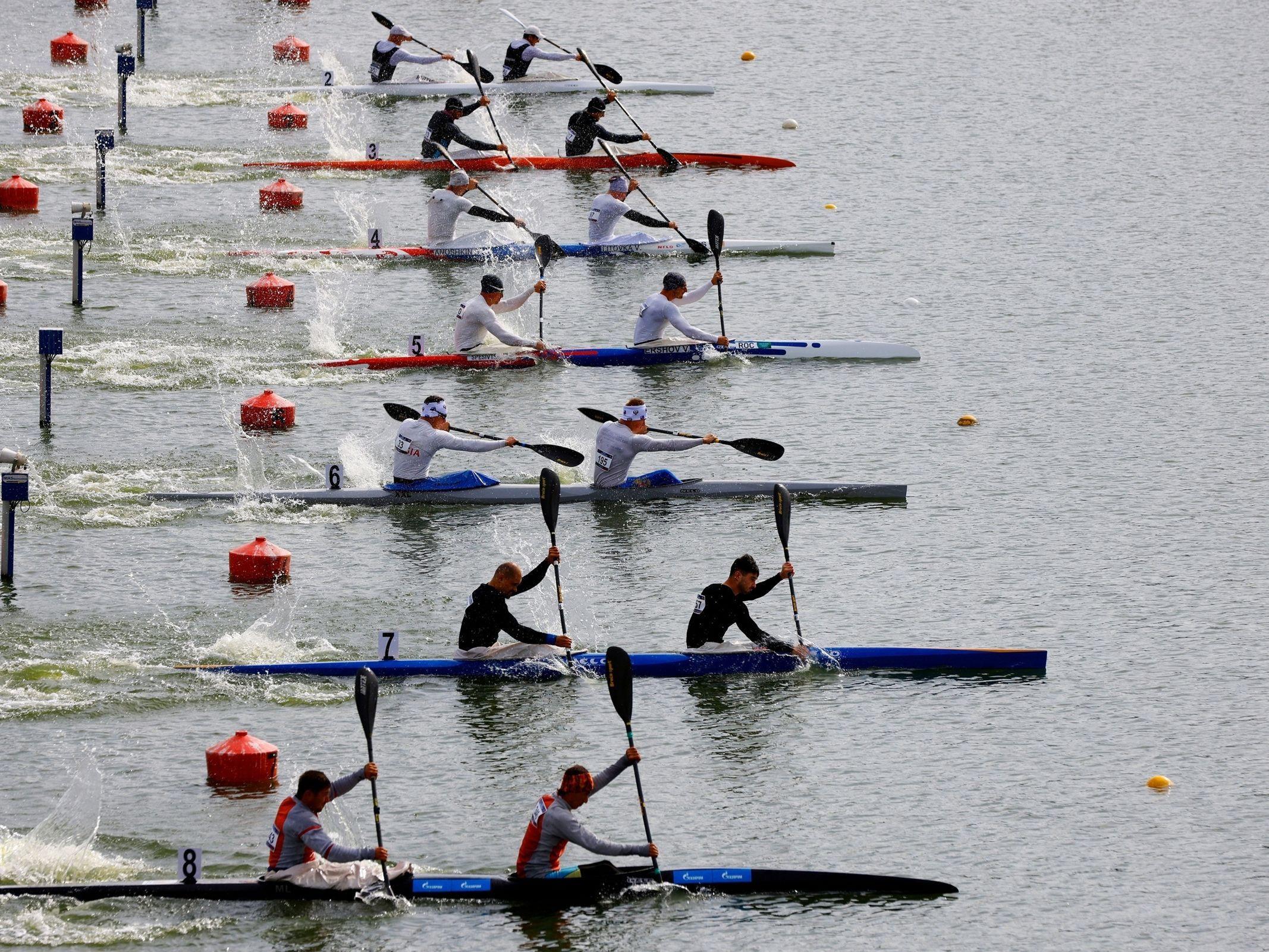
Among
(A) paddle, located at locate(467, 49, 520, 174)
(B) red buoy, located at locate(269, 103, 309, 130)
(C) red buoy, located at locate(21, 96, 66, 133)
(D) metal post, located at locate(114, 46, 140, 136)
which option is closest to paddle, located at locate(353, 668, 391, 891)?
(A) paddle, located at locate(467, 49, 520, 174)

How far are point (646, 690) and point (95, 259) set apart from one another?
15827 millimetres

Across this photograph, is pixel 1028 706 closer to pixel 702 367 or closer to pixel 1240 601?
pixel 1240 601

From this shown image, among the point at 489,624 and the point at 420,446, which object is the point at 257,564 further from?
the point at 489,624

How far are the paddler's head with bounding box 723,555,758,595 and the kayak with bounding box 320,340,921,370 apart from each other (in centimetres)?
915

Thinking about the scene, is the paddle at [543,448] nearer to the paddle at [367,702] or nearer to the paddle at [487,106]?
the paddle at [367,702]

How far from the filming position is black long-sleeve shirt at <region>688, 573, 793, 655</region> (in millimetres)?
17828

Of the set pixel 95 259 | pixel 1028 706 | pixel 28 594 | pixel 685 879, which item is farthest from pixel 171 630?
pixel 95 259

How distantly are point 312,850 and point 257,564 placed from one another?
6.04 metres

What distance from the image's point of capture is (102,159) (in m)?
31.9

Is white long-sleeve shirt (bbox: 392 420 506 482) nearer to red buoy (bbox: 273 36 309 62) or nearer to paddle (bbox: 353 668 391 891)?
paddle (bbox: 353 668 391 891)

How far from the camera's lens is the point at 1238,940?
559 inches

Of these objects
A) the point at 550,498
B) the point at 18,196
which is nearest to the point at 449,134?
the point at 18,196

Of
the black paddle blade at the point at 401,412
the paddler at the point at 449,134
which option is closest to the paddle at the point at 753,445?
the black paddle blade at the point at 401,412

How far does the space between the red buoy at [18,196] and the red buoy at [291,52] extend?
36.4 ft
